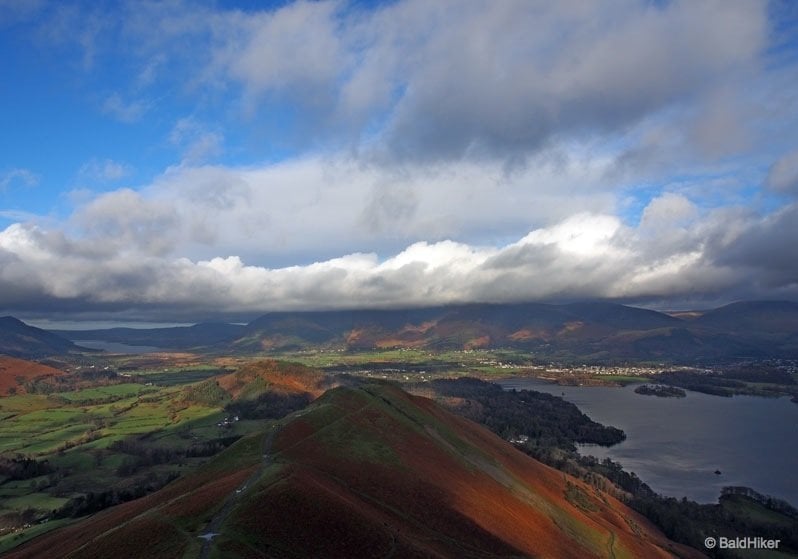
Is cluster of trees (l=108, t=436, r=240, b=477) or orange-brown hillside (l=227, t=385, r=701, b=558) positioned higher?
orange-brown hillside (l=227, t=385, r=701, b=558)

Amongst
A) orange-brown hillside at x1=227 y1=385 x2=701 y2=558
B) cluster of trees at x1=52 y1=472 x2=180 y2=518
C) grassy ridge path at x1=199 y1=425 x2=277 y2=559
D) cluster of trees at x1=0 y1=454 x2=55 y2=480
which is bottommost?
cluster of trees at x1=0 y1=454 x2=55 y2=480

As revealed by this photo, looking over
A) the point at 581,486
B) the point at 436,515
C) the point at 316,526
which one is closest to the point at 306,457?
the point at 436,515

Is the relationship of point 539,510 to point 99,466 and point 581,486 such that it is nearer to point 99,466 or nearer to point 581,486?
point 581,486

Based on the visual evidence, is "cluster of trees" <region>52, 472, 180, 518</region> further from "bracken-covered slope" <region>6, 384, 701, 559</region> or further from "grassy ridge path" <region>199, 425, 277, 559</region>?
"grassy ridge path" <region>199, 425, 277, 559</region>

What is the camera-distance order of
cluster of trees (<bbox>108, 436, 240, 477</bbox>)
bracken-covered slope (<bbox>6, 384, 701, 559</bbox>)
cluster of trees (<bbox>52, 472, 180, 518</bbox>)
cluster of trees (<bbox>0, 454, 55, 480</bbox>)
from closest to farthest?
bracken-covered slope (<bbox>6, 384, 701, 559</bbox>), cluster of trees (<bbox>52, 472, 180, 518</bbox>), cluster of trees (<bbox>0, 454, 55, 480</bbox>), cluster of trees (<bbox>108, 436, 240, 477</bbox>)

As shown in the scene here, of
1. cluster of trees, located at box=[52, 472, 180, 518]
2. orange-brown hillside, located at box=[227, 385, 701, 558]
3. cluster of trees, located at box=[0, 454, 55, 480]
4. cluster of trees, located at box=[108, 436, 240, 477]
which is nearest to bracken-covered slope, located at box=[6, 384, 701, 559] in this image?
orange-brown hillside, located at box=[227, 385, 701, 558]

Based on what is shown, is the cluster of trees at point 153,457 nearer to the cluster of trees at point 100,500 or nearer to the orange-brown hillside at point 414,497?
the cluster of trees at point 100,500

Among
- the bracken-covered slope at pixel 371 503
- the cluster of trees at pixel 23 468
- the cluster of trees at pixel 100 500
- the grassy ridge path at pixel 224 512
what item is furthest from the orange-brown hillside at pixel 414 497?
the cluster of trees at pixel 23 468

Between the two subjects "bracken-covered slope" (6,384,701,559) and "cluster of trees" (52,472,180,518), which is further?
"cluster of trees" (52,472,180,518)

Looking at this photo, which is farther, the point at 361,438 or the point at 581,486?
the point at 581,486
